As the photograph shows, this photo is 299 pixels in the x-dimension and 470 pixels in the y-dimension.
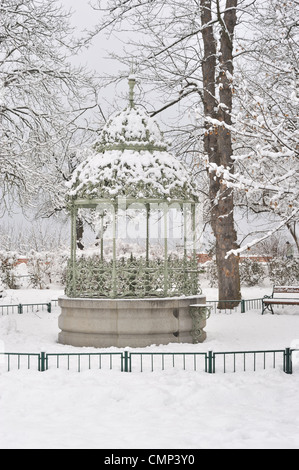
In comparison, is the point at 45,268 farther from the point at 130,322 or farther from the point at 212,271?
the point at 130,322

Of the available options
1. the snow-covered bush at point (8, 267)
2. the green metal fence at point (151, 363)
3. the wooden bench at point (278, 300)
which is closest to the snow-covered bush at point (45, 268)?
the snow-covered bush at point (8, 267)

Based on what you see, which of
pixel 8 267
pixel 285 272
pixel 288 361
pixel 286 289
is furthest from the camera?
pixel 285 272

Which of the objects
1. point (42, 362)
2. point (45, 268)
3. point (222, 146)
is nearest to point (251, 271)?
point (45, 268)

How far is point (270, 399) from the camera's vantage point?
10.4 meters

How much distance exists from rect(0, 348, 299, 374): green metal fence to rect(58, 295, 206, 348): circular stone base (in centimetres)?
112

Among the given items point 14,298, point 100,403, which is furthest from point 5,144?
point 100,403

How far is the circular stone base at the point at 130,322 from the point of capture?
14703 millimetres

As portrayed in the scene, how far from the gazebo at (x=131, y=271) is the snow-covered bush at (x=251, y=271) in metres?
14.3

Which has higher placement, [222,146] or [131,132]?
[222,146]

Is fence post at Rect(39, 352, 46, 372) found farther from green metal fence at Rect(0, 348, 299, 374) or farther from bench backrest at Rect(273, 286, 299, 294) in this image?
bench backrest at Rect(273, 286, 299, 294)

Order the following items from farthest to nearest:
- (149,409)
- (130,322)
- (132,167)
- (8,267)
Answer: (8,267) < (132,167) < (130,322) < (149,409)

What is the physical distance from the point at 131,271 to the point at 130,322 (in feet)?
4.39

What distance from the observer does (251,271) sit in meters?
30.4
